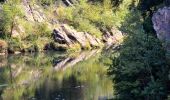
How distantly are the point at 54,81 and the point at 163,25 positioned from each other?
2247 centimetres

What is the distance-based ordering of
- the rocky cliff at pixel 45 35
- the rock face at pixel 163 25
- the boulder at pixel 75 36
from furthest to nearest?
1. the boulder at pixel 75 36
2. the rocky cliff at pixel 45 35
3. the rock face at pixel 163 25

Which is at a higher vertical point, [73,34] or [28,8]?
[28,8]

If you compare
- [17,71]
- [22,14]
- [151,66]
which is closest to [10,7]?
[22,14]

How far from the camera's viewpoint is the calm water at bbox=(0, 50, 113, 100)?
43.3 meters

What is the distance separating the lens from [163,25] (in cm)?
3197

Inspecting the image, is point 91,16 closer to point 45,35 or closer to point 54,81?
point 45,35

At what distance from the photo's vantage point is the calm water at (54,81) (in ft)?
142

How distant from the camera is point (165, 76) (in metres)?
31.8

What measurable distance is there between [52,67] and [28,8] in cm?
5677

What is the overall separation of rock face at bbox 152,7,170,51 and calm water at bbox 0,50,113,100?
10.4 m

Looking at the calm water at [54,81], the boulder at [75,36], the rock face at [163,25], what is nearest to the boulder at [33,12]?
the boulder at [75,36]

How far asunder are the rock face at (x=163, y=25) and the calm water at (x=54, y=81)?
10.4 meters

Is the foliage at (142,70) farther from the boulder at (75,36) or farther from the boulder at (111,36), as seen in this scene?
the boulder at (111,36)

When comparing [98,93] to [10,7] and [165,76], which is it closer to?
[165,76]
